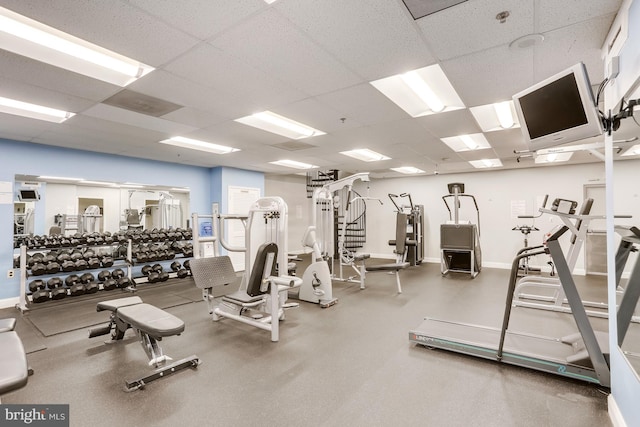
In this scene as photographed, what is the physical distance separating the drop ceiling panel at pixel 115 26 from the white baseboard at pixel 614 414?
3395 mm

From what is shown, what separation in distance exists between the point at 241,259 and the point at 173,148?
3.06 m

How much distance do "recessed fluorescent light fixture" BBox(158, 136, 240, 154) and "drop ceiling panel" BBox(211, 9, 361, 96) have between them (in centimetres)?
259

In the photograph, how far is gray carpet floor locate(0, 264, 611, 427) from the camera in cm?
188

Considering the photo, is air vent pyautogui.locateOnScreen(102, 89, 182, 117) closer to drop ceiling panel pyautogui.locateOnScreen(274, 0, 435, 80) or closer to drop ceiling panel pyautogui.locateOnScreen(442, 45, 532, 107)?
drop ceiling panel pyautogui.locateOnScreen(274, 0, 435, 80)

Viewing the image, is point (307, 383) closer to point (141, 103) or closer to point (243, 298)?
point (243, 298)

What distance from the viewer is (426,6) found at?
1741 millimetres

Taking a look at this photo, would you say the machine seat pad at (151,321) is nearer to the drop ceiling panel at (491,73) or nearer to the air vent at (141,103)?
the air vent at (141,103)

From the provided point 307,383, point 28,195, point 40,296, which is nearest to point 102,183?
point 28,195

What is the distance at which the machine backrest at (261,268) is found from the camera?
128 inches

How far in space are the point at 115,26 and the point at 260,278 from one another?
7.82 ft

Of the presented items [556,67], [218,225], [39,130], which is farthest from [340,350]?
[39,130]

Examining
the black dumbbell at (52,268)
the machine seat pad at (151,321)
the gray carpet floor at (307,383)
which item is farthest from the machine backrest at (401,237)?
the black dumbbell at (52,268)

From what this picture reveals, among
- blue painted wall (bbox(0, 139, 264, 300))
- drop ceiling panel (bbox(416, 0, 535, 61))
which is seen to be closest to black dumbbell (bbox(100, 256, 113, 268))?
blue painted wall (bbox(0, 139, 264, 300))

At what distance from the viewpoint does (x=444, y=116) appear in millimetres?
3607
